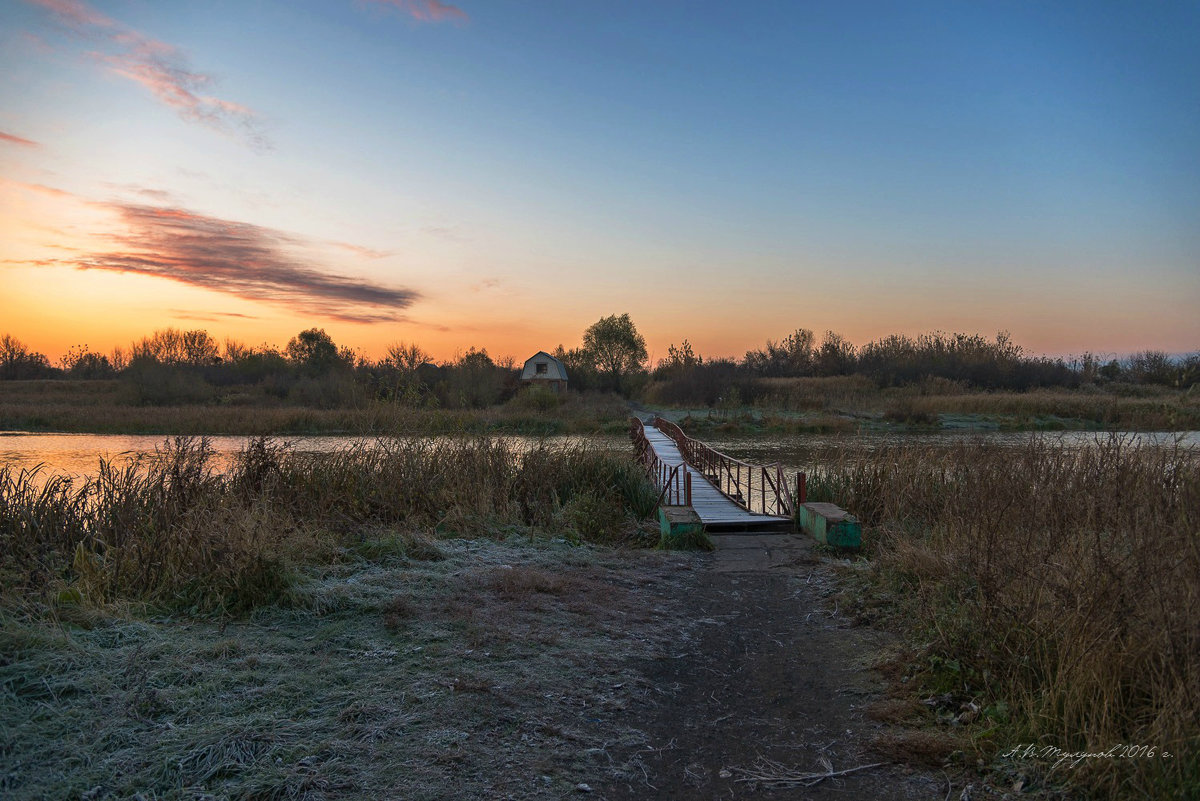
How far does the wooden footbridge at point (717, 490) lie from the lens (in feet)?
36.2

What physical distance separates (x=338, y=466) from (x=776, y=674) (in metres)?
8.22

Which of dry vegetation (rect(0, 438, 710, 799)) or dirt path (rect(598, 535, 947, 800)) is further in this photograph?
dirt path (rect(598, 535, 947, 800))

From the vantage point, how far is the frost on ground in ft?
11.5

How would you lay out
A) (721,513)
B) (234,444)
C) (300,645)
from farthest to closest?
1. (234,444)
2. (721,513)
3. (300,645)

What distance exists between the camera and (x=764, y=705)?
15.6 feet

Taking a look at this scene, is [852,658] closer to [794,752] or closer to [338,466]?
[794,752]

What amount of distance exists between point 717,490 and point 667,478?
1090mm

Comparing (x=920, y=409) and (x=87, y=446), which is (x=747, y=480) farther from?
(x=87, y=446)

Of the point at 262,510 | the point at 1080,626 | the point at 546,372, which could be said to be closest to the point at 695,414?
the point at 546,372

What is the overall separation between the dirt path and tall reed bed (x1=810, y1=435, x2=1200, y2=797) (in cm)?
63

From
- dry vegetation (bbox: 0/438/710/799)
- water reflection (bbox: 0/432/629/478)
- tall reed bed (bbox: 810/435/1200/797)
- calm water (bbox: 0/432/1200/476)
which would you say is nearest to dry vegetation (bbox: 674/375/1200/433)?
calm water (bbox: 0/432/1200/476)

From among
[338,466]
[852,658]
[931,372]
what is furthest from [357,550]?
[931,372]

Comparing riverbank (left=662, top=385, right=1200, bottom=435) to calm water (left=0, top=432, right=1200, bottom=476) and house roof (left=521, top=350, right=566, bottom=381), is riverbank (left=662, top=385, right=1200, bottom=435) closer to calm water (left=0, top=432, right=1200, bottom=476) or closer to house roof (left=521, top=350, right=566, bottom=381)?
calm water (left=0, top=432, right=1200, bottom=476)

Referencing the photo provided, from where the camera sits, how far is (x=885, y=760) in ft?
12.9
